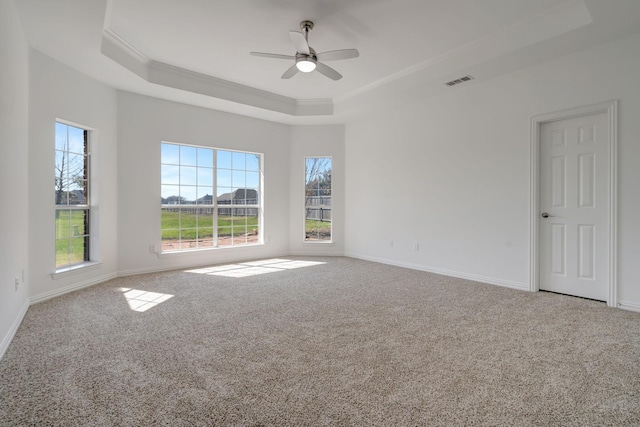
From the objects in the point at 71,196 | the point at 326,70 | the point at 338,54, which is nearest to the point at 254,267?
the point at 71,196

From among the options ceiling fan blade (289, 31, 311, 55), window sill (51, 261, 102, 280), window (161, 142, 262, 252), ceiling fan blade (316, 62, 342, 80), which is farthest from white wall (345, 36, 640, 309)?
window sill (51, 261, 102, 280)

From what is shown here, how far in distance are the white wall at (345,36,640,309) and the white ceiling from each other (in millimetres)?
287

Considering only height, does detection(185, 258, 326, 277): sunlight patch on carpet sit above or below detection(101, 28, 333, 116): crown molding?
below

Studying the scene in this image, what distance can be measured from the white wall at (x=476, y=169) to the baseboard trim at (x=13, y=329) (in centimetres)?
490

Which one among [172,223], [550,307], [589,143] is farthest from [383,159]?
[172,223]

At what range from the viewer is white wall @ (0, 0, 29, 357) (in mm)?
2492

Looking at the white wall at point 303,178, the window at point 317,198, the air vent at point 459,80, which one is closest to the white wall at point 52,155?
the white wall at point 303,178

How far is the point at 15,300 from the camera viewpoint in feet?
9.46

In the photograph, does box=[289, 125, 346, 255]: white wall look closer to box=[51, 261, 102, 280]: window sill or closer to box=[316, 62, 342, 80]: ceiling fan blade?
box=[316, 62, 342, 80]: ceiling fan blade

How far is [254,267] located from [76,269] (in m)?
2.45

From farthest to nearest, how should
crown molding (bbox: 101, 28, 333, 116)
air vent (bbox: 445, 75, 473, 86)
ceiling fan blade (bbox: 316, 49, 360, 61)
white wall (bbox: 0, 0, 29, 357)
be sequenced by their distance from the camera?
air vent (bbox: 445, 75, 473, 86) → crown molding (bbox: 101, 28, 333, 116) → ceiling fan blade (bbox: 316, 49, 360, 61) → white wall (bbox: 0, 0, 29, 357)

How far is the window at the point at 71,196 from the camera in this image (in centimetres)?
404

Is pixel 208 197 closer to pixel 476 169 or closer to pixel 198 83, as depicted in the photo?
pixel 198 83

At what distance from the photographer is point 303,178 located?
6.78 m
